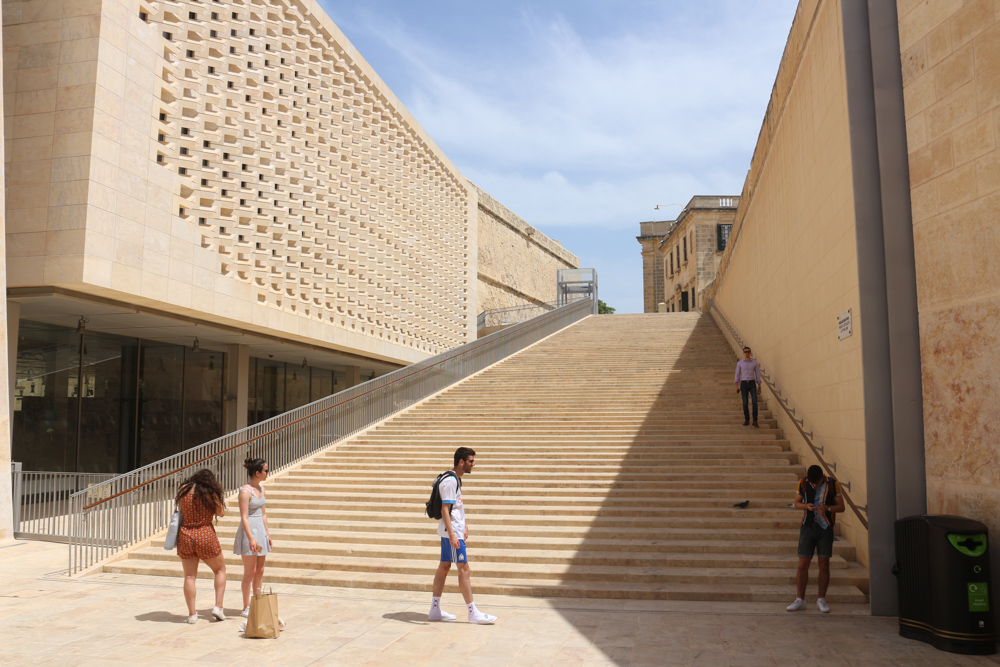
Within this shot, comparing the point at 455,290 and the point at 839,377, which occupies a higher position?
the point at 455,290

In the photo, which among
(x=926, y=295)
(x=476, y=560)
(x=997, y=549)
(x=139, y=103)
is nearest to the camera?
(x=997, y=549)

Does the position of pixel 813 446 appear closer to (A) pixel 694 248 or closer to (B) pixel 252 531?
(B) pixel 252 531

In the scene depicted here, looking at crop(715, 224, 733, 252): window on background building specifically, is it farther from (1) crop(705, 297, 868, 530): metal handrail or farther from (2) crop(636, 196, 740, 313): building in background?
(1) crop(705, 297, 868, 530): metal handrail

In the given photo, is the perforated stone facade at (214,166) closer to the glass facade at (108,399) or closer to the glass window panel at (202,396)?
the glass window panel at (202,396)

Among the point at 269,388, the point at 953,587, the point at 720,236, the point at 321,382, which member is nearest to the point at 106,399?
the point at 269,388

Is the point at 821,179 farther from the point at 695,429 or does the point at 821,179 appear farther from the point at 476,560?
the point at 476,560

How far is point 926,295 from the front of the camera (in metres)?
6.15

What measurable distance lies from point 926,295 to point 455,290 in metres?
23.6

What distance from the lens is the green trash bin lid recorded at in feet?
17.1

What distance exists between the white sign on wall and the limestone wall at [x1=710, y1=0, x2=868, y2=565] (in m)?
0.10

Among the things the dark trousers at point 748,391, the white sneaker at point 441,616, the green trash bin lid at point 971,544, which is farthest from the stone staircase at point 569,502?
the green trash bin lid at point 971,544

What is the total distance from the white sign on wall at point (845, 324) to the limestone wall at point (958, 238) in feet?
3.79

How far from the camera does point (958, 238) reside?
228 inches

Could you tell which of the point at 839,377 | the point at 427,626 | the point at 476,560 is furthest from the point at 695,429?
the point at 427,626
